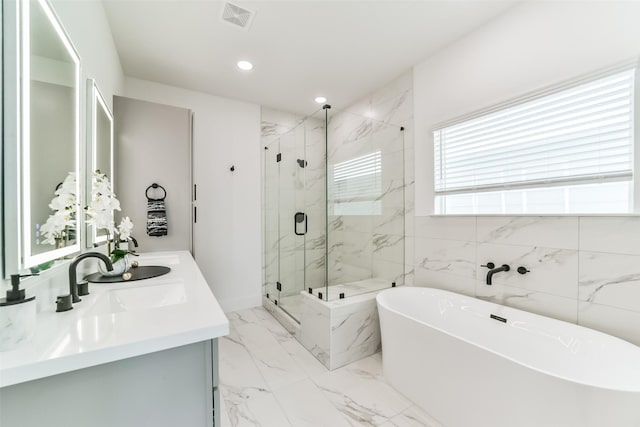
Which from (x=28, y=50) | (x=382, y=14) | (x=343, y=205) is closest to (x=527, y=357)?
(x=343, y=205)

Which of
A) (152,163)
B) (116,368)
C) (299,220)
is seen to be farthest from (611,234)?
(152,163)

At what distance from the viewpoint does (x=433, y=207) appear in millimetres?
2312

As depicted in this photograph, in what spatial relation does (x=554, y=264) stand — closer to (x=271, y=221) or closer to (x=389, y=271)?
(x=389, y=271)

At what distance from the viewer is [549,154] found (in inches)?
64.8

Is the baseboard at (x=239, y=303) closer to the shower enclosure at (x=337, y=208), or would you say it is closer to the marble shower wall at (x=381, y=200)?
the shower enclosure at (x=337, y=208)

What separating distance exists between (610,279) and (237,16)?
2897 mm

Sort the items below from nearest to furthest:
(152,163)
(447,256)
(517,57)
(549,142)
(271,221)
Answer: (549,142)
(517,57)
(447,256)
(152,163)
(271,221)

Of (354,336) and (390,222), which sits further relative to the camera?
(390,222)

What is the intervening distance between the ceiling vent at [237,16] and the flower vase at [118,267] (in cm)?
178

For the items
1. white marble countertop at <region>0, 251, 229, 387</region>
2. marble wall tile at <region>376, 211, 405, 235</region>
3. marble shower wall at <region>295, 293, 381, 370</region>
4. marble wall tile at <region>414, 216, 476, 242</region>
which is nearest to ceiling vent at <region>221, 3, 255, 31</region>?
white marble countertop at <region>0, 251, 229, 387</region>

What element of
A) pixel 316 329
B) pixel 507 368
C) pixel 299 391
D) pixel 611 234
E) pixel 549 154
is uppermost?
pixel 549 154

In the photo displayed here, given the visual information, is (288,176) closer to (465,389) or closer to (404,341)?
(404,341)

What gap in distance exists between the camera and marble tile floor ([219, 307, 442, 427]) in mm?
1541

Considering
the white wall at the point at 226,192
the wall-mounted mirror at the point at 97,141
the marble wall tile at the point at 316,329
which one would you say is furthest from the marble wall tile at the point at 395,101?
the wall-mounted mirror at the point at 97,141
